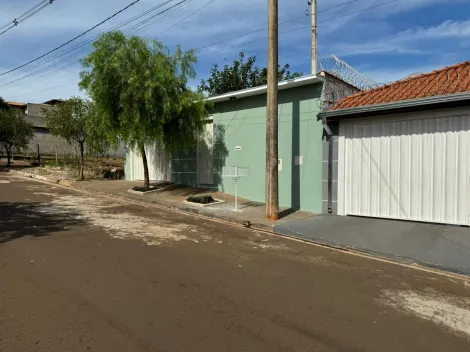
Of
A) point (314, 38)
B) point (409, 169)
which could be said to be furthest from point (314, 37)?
point (409, 169)

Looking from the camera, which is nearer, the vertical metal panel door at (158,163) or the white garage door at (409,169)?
the white garage door at (409,169)

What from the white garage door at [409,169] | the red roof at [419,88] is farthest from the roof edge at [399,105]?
the white garage door at [409,169]

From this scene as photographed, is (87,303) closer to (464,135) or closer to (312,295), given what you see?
(312,295)

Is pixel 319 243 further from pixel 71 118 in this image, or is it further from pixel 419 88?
pixel 71 118

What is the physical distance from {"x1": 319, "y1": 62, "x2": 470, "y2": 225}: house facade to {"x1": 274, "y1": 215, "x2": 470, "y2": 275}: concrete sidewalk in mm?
458

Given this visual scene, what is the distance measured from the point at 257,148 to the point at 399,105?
201 inches

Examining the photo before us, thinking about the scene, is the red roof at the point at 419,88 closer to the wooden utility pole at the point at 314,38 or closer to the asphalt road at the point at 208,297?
the asphalt road at the point at 208,297

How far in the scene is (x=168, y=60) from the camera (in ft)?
42.5

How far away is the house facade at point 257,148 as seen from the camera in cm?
1116

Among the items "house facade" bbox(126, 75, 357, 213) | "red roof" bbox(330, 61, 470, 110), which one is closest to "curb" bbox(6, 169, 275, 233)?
"house facade" bbox(126, 75, 357, 213)

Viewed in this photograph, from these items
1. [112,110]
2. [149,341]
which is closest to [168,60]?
[112,110]

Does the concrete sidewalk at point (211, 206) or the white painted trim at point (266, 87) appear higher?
the white painted trim at point (266, 87)

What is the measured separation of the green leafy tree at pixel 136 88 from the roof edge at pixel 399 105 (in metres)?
5.06

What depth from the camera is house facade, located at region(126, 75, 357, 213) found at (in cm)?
1116
